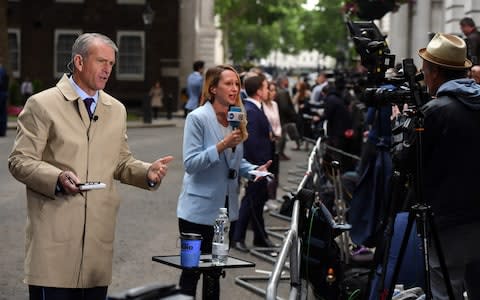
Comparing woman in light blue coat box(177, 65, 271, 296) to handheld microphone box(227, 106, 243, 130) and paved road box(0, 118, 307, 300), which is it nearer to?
handheld microphone box(227, 106, 243, 130)

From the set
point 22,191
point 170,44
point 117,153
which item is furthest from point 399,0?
point 170,44

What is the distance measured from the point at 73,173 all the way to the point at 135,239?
7.11 metres

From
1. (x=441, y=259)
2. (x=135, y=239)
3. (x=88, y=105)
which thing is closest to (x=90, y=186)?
(x=88, y=105)

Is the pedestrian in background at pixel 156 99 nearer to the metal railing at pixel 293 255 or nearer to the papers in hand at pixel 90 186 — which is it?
the metal railing at pixel 293 255

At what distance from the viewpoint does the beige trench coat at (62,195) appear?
6.24 m

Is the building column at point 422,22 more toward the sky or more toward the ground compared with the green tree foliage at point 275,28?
more toward the sky

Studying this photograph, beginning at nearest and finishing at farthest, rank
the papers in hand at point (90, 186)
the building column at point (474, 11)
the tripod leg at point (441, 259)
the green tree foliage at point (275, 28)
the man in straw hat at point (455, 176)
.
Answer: the papers in hand at point (90, 186) → the tripod leg at point (441, 259) → the man in straw hat at point (455, 176) → the building column at point (474, 11) → the green tree foliage at point (275, 28)

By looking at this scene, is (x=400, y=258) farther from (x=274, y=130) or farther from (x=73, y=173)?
(x=274, y=130)

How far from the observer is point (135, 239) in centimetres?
1324

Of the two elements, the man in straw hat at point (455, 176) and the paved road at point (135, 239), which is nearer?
the man in straw hat at point (455, 176)

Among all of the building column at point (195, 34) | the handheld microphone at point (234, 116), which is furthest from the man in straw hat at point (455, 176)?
the building column at point (195, 34)

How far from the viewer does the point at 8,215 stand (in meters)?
14.9

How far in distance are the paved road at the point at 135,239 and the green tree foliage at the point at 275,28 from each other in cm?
4527

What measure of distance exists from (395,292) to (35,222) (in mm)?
2540
